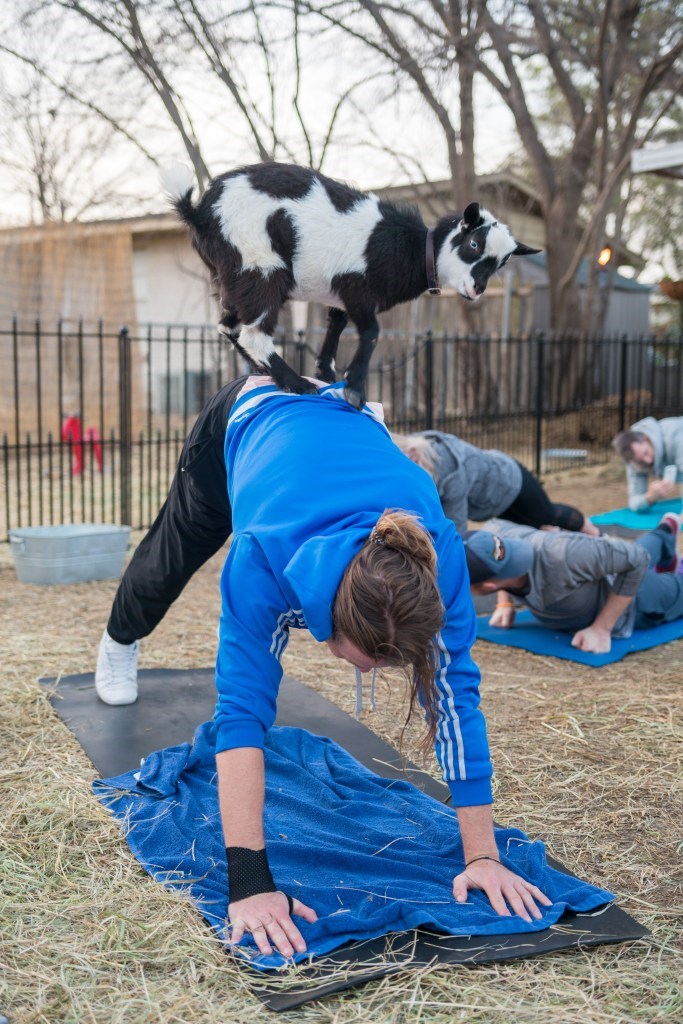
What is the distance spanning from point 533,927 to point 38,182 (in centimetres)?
1322

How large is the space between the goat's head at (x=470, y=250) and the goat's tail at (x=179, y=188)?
58 cm

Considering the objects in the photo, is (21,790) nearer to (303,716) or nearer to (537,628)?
(303,716)

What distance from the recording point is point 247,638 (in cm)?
177

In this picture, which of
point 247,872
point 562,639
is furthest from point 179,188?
point 562,639

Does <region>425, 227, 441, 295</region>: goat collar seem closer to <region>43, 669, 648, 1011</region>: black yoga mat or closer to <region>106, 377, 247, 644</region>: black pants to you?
<region>106, 377, 247, 644</region>: black pants

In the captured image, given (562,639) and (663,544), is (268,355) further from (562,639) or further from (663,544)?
(663,544)

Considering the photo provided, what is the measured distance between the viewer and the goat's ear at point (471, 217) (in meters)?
2.05

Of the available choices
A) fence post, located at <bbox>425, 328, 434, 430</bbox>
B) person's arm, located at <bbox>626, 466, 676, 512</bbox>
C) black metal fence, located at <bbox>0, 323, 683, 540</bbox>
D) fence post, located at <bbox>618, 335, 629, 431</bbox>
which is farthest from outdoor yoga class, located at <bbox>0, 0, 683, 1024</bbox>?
fence post, located at <bbox>618, 335, 629, 431</bbox>

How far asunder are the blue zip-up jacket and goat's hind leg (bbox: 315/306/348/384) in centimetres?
44

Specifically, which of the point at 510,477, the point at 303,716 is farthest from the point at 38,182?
the point at 303,716

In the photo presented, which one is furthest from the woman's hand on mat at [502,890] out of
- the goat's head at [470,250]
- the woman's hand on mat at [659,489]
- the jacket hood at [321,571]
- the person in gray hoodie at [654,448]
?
the person in gray hoodie at [654,448]

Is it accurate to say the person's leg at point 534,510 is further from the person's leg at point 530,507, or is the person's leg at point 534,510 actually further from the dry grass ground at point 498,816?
the dry grass ground at point 498,816

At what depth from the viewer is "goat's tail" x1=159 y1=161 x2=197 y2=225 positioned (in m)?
2.10

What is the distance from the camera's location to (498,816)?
260 cm
